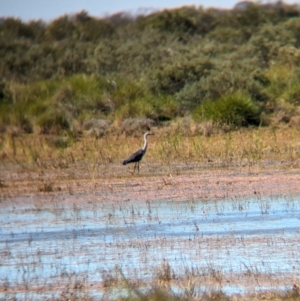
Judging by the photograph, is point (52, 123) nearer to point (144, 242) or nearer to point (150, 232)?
point (150, 232)

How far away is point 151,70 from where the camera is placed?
1298 inches

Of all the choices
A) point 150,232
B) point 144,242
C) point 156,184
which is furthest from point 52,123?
point 144,242

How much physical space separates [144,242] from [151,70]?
863 inches

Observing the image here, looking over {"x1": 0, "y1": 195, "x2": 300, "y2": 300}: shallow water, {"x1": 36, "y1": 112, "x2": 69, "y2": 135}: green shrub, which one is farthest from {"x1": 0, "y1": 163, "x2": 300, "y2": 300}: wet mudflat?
{"x1": 36, "y1": 112, "x2": 69, "y2": 135}: green shrub

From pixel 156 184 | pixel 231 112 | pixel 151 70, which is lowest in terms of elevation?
pixel 151 70

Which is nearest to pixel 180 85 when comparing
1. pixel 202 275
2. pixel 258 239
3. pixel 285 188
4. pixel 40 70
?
pixel 40 70

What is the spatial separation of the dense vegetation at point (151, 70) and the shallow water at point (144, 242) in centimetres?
1017

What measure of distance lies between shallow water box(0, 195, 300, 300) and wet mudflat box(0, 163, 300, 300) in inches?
0.5

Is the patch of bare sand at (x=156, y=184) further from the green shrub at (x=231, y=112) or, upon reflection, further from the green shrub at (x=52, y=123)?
the green shrub at (x=52, y=123)

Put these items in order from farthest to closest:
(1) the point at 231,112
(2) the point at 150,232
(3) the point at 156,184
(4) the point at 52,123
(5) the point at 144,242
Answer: (4) the point at 52,123 → (1) the point at 231,112 → (3) the point at 156,184 → (2) the point at 150,232 → (5) the point at 144,242

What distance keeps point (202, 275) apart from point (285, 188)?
674 cm

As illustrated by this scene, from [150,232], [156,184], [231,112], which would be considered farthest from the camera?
[231,112]

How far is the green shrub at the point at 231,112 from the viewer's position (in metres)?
24.3

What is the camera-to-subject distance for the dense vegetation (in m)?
26.4
